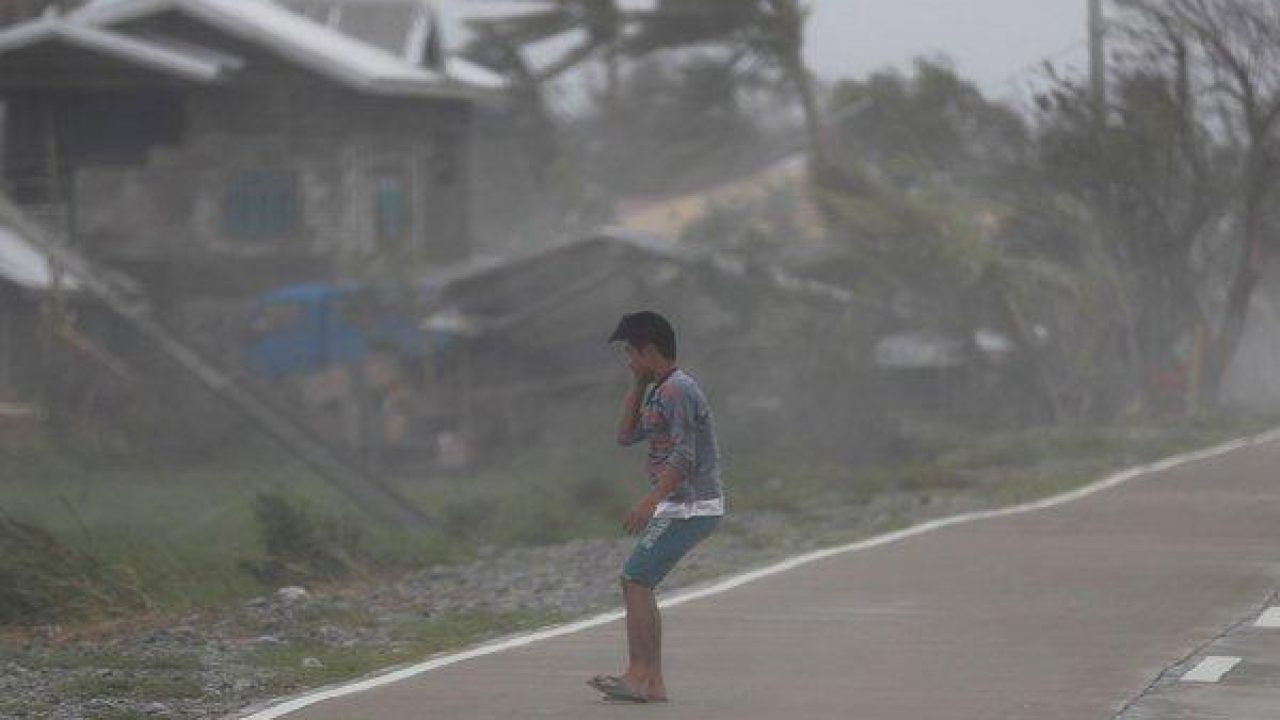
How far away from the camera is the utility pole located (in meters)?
42.4

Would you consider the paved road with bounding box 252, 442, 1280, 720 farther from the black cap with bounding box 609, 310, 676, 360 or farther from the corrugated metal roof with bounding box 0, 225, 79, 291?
the corrugated metal roof with bounding box 0, 225, 79, 291

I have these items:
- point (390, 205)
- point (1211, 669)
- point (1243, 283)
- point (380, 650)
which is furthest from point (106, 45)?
point (1211, 669)

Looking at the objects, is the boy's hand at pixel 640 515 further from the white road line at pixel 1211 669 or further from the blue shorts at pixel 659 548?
the white road line at pixel 1211 669

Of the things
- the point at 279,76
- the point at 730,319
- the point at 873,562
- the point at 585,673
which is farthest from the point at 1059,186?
the point at 585,673

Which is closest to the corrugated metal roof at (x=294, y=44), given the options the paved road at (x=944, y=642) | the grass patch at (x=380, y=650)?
the paved road at (x=944, y=642)

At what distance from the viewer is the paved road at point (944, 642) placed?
12328 millimetres

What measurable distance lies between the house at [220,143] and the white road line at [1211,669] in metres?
34.4

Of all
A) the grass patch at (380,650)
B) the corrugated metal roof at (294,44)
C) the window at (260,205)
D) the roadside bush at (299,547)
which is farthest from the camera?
the window at (260,205)

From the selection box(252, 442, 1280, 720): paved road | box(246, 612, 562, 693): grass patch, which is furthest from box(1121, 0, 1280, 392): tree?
box(246, 612, 562, 693): grass patch

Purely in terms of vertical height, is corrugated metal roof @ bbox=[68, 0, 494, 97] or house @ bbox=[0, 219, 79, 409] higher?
corrugated metal roof @ bbox=[68, 0, 494, 97]

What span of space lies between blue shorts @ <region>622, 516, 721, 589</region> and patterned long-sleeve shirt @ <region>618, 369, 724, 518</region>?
0.04 m

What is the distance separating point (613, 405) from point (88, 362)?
7.15m

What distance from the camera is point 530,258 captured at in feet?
148

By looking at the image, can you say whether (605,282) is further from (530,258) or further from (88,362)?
(88,362)
